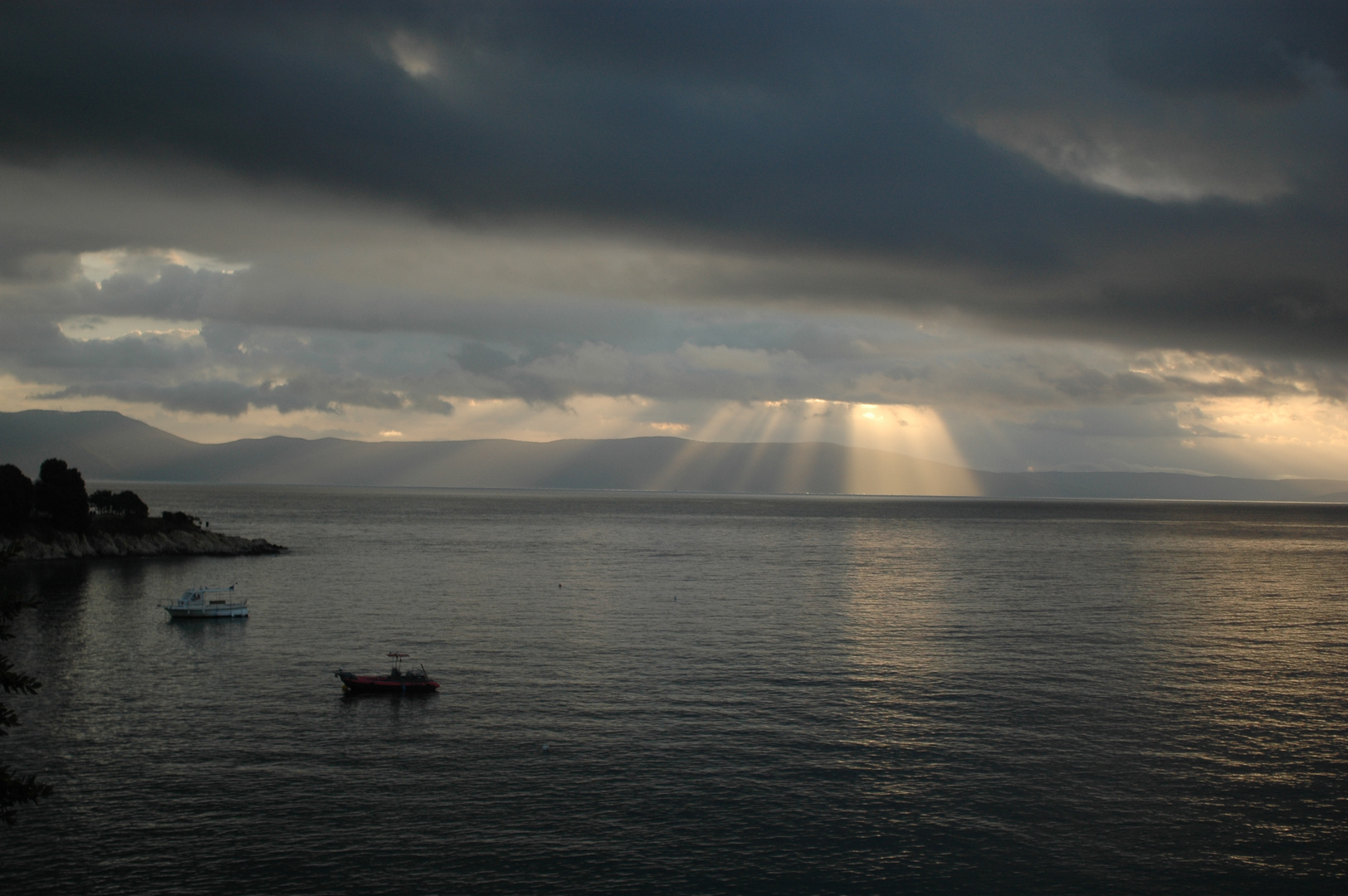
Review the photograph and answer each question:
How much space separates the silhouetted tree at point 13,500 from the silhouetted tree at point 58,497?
120 inches

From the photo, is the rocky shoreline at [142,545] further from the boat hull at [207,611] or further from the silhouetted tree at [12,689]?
the silhouetted tree at [12,689]

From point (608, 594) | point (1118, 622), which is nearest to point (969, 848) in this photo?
point (1118, 622)

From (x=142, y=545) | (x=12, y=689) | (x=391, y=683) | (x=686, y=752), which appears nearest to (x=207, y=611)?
(x=391, y=683)

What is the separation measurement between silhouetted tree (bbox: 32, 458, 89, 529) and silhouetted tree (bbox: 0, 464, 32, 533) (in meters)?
3.04

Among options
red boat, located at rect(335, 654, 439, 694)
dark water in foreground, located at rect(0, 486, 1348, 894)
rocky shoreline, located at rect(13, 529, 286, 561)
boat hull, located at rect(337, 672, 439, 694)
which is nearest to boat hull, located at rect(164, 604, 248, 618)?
dark water in foreground, located at rect(0, 486, 1348, 894)

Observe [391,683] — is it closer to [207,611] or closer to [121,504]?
[207,611]

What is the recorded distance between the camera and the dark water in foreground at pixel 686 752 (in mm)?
36969

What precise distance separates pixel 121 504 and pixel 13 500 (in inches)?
1543

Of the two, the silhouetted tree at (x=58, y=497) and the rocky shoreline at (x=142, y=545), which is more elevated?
the silhouetted tree at (x=58, y=497)

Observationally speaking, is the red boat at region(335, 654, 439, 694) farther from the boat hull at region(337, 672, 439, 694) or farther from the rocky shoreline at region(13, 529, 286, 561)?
the rocky shoreline at region(13, 529, 286, 561)

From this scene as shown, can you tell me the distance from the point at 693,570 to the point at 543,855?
361 feet

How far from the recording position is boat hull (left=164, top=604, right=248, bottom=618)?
93812 millimetres

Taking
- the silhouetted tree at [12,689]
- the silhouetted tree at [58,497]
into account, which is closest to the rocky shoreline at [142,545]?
the silhouetted tree at [58,497]

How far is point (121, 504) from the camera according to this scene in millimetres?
181125
